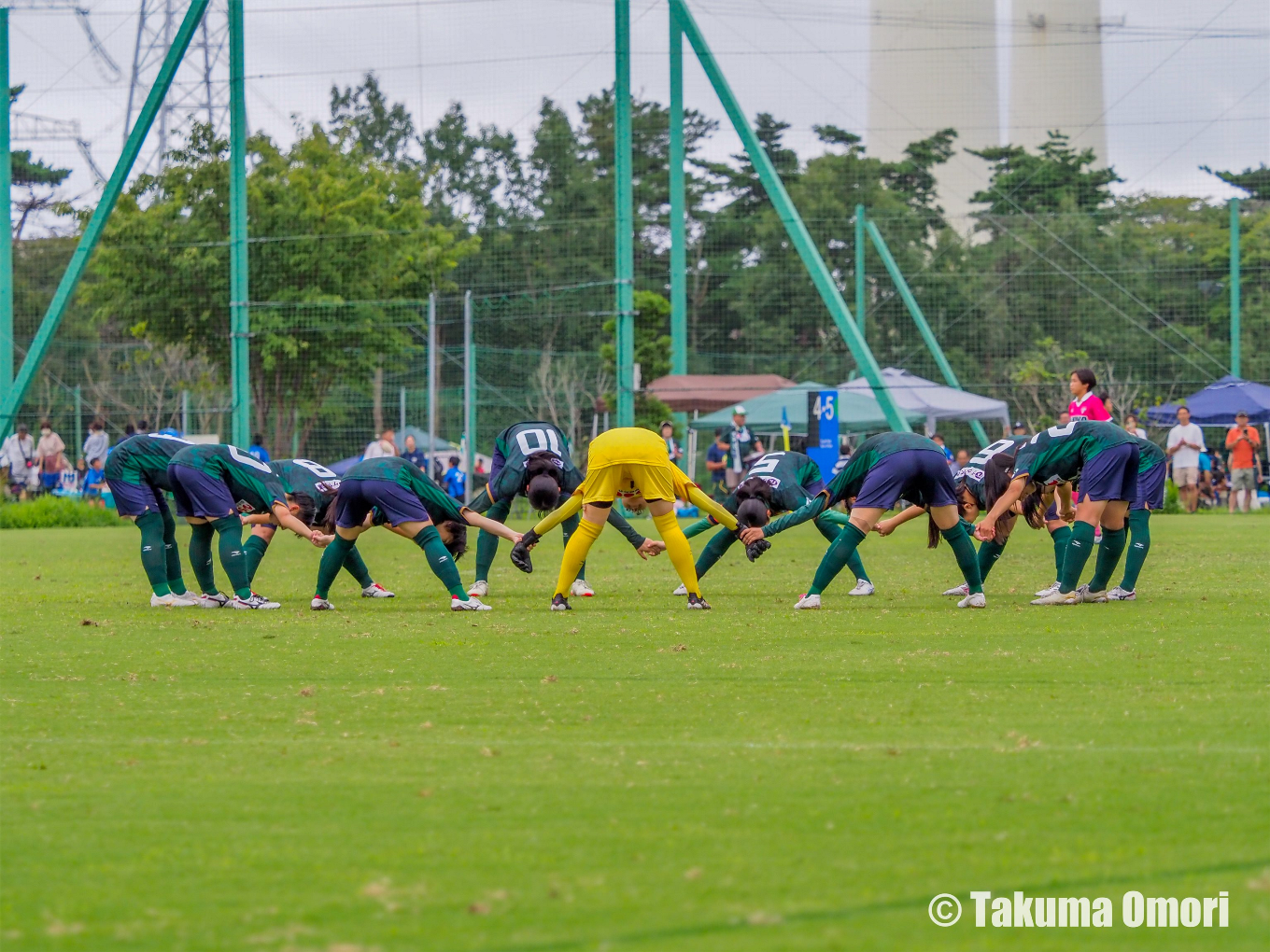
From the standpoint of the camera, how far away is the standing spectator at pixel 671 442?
88.5 ft

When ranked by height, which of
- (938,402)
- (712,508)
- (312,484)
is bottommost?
(712,508)

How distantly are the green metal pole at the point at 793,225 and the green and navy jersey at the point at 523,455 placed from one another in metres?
15.2

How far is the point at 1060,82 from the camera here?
33875 millimetres

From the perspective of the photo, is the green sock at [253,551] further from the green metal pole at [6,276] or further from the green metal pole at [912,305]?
the green metal pole at [912,305]

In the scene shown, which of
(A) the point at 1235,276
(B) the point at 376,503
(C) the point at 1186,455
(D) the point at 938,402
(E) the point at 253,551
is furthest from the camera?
(A) the point at 1235,276

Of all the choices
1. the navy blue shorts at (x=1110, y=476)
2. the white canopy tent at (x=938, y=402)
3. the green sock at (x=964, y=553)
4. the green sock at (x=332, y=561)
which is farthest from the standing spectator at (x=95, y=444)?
the navy blue shorts at (x=1110, y=476)

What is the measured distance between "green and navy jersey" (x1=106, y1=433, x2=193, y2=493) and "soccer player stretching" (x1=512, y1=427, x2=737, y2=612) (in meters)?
3.45

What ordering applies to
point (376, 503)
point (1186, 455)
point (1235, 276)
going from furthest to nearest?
1. point (1235, 276)
2. point (1186, 455)
3. point (376, 503)

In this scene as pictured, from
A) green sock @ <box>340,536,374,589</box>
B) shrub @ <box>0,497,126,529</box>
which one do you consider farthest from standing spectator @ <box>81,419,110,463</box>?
green sock @ <box>340,536,374,589</box>

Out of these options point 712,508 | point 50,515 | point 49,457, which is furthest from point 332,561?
point 49,457

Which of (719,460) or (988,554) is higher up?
(719,460)

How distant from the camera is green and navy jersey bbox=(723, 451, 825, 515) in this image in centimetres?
1265

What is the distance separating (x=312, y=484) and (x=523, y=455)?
185 centimetres
